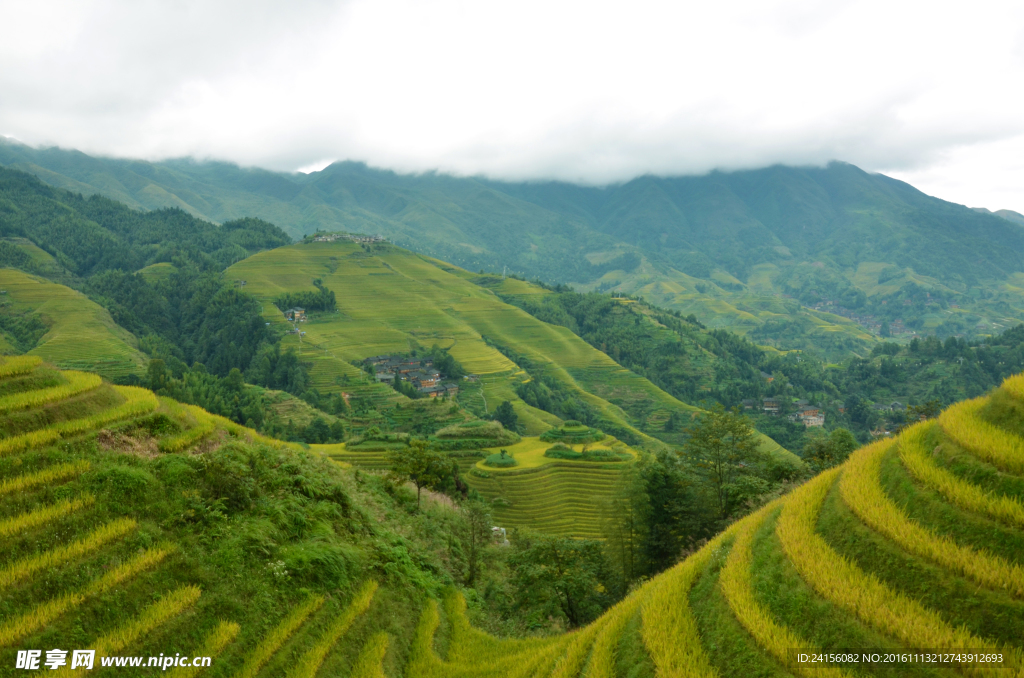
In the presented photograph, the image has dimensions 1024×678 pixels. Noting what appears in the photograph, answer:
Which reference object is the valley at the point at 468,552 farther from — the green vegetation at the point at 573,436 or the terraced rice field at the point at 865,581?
the green vegetation at the point at 573,436

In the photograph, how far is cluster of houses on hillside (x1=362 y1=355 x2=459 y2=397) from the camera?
9750cm

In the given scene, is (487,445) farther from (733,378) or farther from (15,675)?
(733,378)

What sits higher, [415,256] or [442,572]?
[415,256]

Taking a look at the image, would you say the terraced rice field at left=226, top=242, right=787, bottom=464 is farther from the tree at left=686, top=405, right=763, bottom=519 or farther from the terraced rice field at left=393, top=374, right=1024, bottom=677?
the terraced rice field at left=393, top=374, right=1024, bottom=677

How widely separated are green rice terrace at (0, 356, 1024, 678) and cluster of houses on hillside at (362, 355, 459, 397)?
266ft

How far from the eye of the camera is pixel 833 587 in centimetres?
687

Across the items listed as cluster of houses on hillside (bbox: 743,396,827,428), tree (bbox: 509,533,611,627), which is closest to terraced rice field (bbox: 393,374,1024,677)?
tree (bbox: 509,533,611,627)

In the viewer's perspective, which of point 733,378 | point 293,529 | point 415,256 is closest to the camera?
point 293,529

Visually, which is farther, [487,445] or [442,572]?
[487,445]

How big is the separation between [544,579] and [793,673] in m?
12.4

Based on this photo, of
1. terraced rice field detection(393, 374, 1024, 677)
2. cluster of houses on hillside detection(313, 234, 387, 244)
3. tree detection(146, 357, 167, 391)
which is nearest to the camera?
terraced rice field detection(393, 374, 1024, 677)

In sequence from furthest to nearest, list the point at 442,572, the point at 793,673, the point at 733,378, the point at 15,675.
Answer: the point at 733,378
the point at 442,572
the point at 15,675
the point at 793,673

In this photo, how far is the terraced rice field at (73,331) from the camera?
74.8 meters

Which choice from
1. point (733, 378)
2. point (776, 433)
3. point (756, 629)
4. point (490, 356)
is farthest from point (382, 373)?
point (756, 629)
